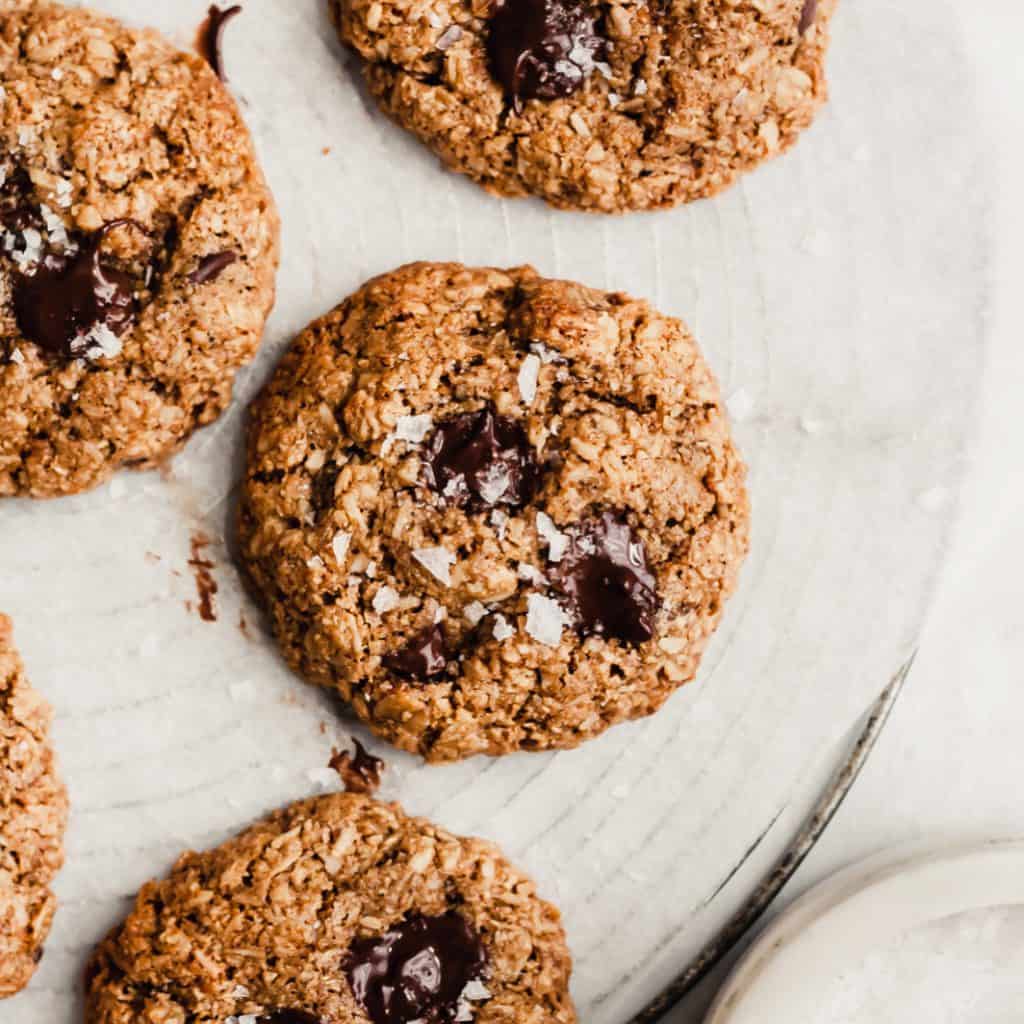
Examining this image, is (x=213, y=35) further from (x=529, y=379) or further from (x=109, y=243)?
(x=529, y=379)

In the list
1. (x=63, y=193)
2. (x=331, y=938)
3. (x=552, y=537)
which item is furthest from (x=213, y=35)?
(x=331, y=938)

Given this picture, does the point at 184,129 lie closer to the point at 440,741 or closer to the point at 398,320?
the point at 398,320

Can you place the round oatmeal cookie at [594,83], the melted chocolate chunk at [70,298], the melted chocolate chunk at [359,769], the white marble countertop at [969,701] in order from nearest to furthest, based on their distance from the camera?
the melted chocolate chunk at [70,298] → the round oatmeal cookie at [594,83] → the melted chocolate chunk at [359,769] → the white marble countertop at [969,701]

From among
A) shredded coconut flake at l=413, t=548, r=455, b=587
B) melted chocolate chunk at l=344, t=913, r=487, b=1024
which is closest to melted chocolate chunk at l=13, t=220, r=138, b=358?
shredded coconut flake at l=413, t=548, r=455, b=587

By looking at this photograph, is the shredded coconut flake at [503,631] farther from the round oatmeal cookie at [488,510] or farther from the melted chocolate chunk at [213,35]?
the melted chocolate chunk at [213,35]

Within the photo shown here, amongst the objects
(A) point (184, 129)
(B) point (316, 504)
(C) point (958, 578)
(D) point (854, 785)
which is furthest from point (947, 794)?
(A) point (184, 129)

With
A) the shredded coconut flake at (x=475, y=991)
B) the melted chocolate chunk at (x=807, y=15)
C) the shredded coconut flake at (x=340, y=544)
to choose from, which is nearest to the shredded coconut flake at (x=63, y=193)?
the shredded coconut flake at (x=340, y=544)
